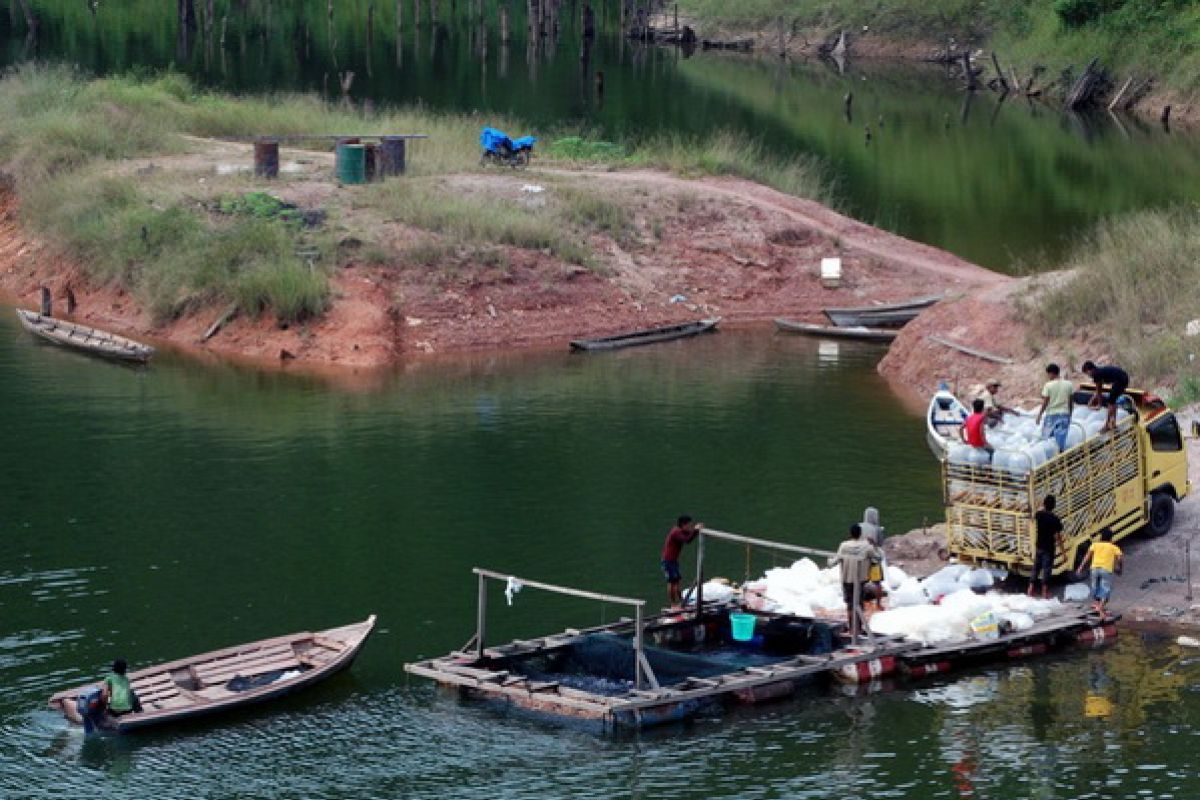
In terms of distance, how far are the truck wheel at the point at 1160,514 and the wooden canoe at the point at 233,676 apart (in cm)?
1179

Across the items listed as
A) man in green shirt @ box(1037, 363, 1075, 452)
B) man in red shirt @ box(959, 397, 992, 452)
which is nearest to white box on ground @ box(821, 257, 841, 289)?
man in green shirt @ box(1037, 363, 1075, 452)

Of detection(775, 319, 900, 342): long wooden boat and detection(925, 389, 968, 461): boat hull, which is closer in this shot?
detection(925, 389, 968, 461): boat hull

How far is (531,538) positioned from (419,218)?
68.2 ft

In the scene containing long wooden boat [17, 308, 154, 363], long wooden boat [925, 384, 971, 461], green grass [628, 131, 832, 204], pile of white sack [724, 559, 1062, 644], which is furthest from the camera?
green grass [628, 131, 832, 204]

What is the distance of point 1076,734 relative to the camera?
86.1 feet

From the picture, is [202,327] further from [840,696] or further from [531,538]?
[840,696]

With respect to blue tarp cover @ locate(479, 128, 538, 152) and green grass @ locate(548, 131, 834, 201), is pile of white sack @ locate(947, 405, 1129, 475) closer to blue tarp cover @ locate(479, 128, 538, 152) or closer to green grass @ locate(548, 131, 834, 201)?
blue tarp cover @ locate(479, 128, 538, 152)

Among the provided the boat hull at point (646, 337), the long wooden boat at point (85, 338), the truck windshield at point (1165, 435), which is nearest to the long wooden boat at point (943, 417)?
the truck windshield at point (1165, 435)

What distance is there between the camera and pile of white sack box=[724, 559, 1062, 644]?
28672 millimetres

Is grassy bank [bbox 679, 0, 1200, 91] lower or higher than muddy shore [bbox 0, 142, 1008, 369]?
higher

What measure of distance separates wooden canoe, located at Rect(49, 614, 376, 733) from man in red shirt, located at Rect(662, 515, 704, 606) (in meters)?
4.26

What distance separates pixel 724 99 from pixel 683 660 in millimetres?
71852

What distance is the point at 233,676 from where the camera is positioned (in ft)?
90.3

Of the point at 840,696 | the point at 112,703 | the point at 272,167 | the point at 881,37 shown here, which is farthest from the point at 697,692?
the point at 881,37
